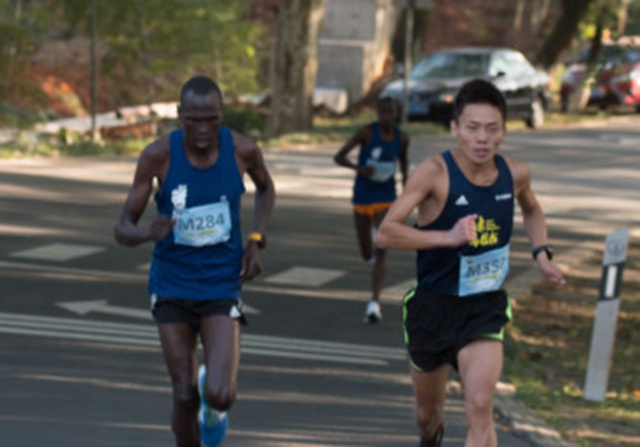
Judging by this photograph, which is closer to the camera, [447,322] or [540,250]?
[447,322]

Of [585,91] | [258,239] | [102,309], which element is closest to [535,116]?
[585,91]

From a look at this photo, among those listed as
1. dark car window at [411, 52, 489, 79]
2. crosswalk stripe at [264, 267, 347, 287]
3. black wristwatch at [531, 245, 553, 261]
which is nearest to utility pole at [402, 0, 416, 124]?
dark car window at [411, 52, 489, 79]

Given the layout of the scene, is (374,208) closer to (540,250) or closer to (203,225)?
(540,250)

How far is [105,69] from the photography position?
33.5 metres

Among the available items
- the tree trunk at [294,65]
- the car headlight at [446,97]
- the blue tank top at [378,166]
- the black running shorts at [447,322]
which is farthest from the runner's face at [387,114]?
the car headlight at [446,97]

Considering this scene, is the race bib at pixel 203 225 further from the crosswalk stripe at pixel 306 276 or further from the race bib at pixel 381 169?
the crosswalk stripe at pixel 306 276

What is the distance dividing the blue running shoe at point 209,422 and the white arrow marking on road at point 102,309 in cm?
562

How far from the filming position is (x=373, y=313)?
44.2ft

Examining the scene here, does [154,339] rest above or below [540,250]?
below

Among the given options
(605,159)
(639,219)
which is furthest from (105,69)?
(639,219)

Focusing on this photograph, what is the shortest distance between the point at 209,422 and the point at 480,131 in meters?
1.73

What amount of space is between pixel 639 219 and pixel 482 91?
616 inches

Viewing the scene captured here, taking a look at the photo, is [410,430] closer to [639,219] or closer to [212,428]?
[212,428]

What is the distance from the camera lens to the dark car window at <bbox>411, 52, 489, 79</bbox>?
113 feet
